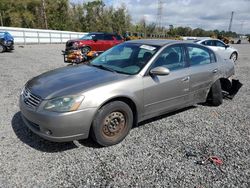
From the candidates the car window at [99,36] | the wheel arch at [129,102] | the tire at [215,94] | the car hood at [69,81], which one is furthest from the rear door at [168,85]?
the car window at [99,36]

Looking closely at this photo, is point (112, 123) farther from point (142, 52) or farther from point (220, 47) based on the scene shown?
point (220, 47)

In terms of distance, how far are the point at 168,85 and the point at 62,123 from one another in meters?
1.91

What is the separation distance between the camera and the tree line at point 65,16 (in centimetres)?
4470

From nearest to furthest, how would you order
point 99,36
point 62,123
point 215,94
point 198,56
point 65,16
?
1. point 62,123
2. point 198,56
3. point 215,94
4. point 99,36
5. point 65,16

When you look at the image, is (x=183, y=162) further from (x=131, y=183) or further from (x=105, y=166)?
(x=105, y=166)

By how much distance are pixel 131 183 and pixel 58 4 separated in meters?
51.7

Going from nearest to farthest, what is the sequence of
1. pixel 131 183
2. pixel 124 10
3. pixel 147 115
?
pixel 131 183, pixel 147 115, pixel 124 10

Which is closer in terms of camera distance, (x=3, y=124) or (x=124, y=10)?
(x=3, y=124)

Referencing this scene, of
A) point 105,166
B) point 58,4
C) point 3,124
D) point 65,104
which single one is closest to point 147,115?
point 105,166

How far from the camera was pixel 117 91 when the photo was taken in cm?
319

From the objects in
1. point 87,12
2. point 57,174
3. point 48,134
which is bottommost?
point 57,174

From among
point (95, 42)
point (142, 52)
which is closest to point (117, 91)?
point (142, 52)

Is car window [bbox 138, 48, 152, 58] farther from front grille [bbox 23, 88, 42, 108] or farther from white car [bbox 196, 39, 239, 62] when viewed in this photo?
white car [bbox 196, 39, 239, 62]

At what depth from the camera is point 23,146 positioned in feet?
10.8
